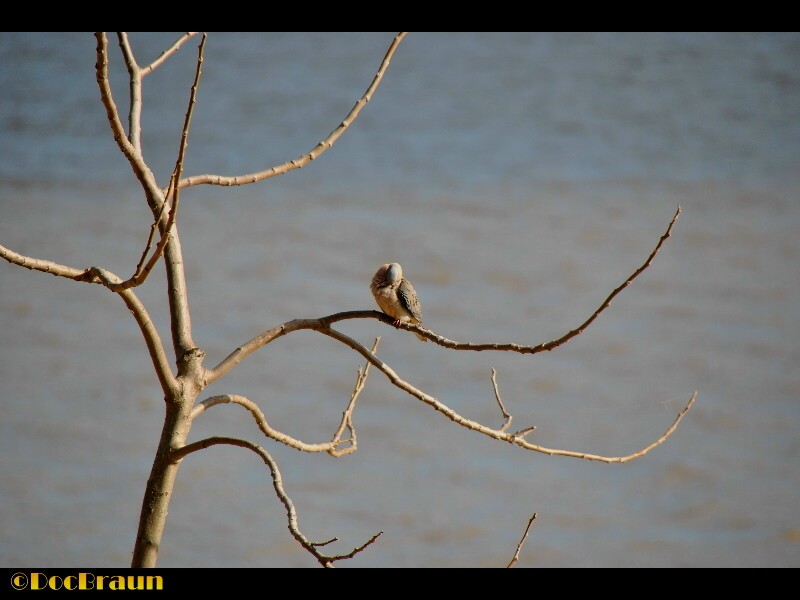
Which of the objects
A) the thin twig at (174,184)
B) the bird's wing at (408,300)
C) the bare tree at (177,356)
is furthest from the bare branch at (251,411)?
the bird's wing at (408,300)

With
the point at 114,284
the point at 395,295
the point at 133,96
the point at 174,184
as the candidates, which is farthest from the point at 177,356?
the point at 395,295

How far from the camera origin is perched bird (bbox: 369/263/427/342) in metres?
2.40

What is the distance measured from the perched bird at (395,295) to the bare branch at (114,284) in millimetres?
949

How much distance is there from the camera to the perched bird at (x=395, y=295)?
2.40 meters

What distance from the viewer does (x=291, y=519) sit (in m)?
1.43

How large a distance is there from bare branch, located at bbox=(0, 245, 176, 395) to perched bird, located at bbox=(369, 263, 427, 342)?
37.3 inches

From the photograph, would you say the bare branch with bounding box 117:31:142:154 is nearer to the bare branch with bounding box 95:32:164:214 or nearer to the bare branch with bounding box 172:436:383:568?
the bare branch with bounding box 95:32:164:214

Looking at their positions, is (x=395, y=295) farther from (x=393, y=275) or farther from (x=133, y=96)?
(x=133, y=96)

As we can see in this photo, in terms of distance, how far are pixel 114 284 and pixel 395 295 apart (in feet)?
3.71

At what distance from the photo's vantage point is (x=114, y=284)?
1.36 m

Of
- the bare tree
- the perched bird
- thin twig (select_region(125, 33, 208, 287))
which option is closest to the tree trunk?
the bare tree

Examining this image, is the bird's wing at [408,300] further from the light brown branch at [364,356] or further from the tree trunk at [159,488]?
the tree trunk at [159,488]
